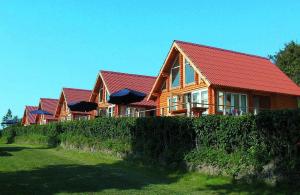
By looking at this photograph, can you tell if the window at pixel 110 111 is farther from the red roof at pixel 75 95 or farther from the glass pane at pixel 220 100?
the glass pane at pixel 220 100

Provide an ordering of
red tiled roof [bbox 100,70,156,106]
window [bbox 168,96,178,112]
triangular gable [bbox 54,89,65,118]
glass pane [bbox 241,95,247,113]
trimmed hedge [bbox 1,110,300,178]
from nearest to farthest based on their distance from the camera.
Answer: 1. trimmed hedge [bbox 1,110,300,178]
2. glass pane [bbox 241,95,247,113]
3. window [bbox 168,96,178,112]
4. red tiled roof [bbox 100,70,156,106]
5. triangular gable [bbox 54,89,65,118]

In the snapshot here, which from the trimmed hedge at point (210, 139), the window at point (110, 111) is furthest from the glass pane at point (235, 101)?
the window at point (110, 111)

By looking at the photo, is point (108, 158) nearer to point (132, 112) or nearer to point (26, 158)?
point (26, 158)

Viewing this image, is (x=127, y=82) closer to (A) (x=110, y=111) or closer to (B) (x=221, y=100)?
(A) (x=110, y=111)

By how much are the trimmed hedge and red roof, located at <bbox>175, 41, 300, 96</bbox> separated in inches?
327

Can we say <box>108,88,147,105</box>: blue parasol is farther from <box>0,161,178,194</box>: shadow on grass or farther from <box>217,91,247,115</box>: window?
<box>0,161,178,194</box>: shadow on grass

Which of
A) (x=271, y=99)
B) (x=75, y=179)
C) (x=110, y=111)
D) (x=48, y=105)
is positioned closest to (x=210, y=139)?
(x=75, y=179)

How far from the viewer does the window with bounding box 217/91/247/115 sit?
101 ft

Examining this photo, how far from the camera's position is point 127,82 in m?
45.9

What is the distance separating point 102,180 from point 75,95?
3942 cm

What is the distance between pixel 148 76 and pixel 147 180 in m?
32.8

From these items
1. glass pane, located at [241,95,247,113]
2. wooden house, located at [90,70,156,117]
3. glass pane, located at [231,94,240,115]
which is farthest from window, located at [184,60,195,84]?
wooden house, located at [90,70,156,117]

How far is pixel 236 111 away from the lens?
3016 centimetres

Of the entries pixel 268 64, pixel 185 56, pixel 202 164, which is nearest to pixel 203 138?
pixel 202 164
